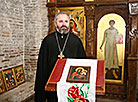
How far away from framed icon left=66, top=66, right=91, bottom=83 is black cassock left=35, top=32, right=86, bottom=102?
29.9 inches

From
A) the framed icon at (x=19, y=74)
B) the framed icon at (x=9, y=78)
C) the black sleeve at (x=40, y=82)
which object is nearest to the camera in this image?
the black sleeve at (x=40, y=82)

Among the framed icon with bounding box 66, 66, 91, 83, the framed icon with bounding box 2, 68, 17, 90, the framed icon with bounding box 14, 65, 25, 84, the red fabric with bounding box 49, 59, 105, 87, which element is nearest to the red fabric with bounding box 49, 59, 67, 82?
the red fabric with bounding box 49, 59, 105, 87

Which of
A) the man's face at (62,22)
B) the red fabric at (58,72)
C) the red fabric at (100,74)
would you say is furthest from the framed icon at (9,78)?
the red fabric at (100,74)

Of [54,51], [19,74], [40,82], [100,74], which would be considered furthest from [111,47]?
[100,74]

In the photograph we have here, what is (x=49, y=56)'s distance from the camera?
289 cm

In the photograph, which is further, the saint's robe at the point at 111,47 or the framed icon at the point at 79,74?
the saint's robe at the point at 111,47

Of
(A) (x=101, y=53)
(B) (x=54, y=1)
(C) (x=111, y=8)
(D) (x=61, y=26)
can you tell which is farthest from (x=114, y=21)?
(D) (x=61, y=26)

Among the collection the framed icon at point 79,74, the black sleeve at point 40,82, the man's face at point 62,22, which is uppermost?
the man's face at point 62,22

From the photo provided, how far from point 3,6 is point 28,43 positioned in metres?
1.55

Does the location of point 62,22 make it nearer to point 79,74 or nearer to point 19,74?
point 79,74

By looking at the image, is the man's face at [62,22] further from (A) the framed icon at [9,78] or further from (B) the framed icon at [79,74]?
(A) the framed icon at [9,78]

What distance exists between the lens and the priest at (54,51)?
2732mm

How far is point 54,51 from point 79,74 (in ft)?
3.28

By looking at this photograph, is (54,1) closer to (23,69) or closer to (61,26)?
(23,69)
